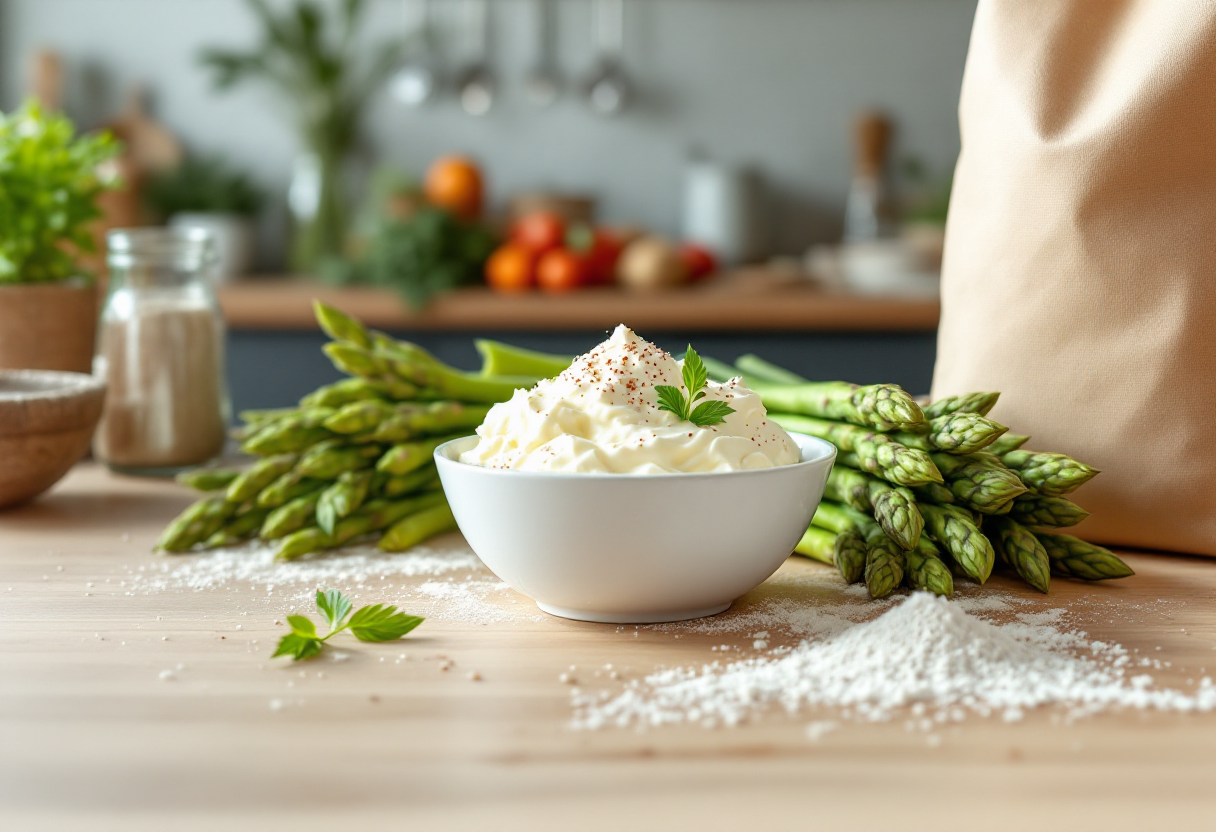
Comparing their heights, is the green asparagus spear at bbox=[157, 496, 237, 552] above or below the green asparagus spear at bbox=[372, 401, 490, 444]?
below

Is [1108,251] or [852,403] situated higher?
[1108,251]

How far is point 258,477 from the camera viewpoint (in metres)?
1.11

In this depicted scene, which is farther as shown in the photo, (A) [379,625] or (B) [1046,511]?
(B) [1046,511]

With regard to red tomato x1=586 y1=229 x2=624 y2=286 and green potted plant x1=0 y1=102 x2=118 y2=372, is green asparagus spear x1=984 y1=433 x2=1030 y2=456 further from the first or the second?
red tomato x1=586 y1=229 x2=624 y2=286

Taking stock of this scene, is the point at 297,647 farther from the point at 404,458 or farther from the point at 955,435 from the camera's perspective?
the point at 955,435

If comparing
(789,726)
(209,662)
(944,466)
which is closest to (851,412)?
(944,466)

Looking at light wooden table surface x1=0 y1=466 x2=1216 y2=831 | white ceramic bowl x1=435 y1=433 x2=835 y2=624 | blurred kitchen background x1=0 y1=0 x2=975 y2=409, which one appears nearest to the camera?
light wooden table surface x1=0 y1=466 x2=1216 y2=831

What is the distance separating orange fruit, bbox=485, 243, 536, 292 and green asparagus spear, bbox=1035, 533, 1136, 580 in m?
2.17

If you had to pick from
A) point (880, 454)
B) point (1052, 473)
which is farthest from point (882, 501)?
point (1052, 473)

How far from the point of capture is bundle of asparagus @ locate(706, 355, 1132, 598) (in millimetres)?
903

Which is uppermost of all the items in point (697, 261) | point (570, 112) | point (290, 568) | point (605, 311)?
point (570, 112)

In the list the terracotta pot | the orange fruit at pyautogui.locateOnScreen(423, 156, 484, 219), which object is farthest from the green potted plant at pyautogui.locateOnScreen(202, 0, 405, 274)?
the terracotta pot

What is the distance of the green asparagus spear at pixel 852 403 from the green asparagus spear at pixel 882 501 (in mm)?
46

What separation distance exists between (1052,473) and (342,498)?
0.60m
